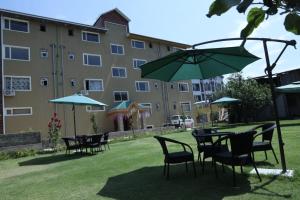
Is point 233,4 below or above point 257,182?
above

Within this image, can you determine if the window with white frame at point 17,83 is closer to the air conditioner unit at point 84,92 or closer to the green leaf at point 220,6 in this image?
the air conditioner unit at point 84,92

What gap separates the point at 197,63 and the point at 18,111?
19265 mm

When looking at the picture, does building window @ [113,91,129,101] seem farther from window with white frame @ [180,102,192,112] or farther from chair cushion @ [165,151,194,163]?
chair cushion @ [165,151,194,163]

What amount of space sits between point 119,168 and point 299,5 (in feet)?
23.9

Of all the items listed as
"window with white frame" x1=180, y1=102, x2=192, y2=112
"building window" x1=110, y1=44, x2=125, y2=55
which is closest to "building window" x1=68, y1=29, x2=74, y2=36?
"building window" x1=110, y1=44, x2=125, y2=55

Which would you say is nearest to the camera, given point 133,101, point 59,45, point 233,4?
point 233,4

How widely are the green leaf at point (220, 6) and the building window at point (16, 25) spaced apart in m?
26.0

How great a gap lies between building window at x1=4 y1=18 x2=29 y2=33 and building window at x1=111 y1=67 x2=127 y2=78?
941 centimetres

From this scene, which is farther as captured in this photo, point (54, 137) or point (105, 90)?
point (105, 90)

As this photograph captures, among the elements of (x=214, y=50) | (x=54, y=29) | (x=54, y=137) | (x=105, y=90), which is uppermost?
(x=54, y=29)

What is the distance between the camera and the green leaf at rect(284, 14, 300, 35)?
93 centimetres

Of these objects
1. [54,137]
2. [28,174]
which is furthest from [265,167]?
[54,137]

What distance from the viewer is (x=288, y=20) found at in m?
0.94

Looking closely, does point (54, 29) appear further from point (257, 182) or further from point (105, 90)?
point (257, 182)
